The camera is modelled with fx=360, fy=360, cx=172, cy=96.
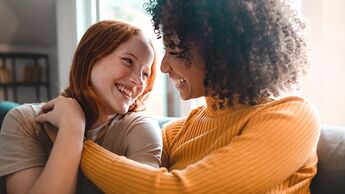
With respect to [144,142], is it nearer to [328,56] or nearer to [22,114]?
[22,114]

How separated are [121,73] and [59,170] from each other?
1.15ft

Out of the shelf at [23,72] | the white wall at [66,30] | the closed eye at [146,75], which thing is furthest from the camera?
the shelf at [23,72]

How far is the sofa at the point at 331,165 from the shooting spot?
3.21 ft

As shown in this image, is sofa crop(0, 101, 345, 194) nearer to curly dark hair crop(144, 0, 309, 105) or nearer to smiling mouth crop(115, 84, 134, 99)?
curly dark hair crop(144, 0, 309, 105)

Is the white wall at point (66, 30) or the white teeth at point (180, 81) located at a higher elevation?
the white wall at point (66, 30)

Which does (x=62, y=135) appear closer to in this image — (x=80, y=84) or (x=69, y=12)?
(x=80, y=84)

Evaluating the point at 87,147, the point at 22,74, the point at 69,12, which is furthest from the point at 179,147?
the point at 22,74

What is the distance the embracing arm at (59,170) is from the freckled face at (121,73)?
0.46 ft

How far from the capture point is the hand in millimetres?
1000

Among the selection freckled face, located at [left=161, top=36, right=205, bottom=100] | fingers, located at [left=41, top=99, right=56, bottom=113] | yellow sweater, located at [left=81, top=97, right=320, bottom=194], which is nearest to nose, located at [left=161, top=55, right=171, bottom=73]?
freckled face, located at [left=161, top=36, right=205, bottom=100]

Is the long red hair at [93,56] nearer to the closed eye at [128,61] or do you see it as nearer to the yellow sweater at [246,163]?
the closed eye at [128,61]

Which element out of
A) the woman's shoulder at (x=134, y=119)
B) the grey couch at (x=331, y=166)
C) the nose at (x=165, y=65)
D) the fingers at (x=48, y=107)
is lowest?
the grey couch at (x=331, y=166)

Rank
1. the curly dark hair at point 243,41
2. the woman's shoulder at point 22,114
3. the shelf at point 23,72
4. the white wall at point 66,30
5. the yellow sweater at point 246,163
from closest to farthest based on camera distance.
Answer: the yellow sweater at point 246,163 → the curly dark hair at point 243,41 → the woman's shoulder at point 22,114 → the white wall at point 66,30 → the shelf at point 23,72

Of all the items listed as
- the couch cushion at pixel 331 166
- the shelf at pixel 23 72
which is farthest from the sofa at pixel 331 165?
the shelf at pixel 23 72
